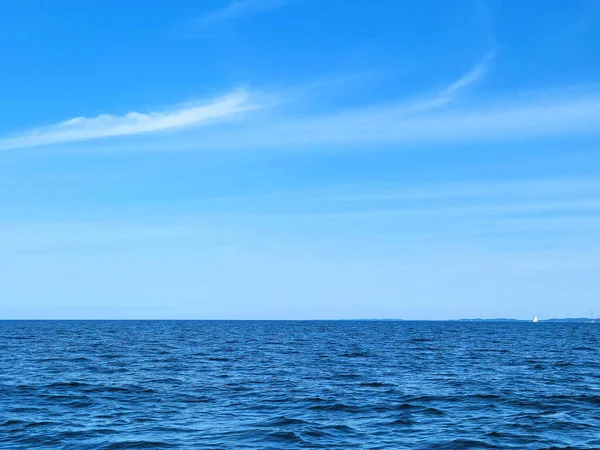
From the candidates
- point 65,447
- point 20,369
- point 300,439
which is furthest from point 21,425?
point 20,369

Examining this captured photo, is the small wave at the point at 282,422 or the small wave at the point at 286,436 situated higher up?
the small wave at the point at 282,422

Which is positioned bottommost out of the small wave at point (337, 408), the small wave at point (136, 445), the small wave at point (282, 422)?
the small wave at point (136, 445)

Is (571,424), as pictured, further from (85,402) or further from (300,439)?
(85,402)

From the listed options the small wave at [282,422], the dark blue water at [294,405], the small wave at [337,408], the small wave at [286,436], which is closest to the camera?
the small wave at [286,436]

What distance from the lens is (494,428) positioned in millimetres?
24406

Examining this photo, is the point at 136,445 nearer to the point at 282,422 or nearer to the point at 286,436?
the point at 286,436

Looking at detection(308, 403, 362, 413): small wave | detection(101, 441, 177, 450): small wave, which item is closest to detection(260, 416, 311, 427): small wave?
detection(308, 403, 362, 413): small wave

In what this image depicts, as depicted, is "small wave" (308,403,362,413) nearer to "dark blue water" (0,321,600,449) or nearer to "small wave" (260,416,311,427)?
"dark blue water" (0,321,600,449)

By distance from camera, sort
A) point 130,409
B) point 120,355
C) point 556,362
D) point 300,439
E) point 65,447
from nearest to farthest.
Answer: point 65,447 < point 300,439 < point 130,409 < point 556,362 < point 120,355

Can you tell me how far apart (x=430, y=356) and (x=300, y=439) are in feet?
128

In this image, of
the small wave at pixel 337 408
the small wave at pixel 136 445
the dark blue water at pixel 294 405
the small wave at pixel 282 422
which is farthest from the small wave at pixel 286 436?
the small wave at pixel 337 408

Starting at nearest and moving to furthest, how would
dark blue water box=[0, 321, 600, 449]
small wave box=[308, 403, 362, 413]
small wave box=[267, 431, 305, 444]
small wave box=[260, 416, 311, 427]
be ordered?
small wave box=[267, 431, 305, 444]
dark blue water box=[0, 321, 600, 449]
small wave box=[260, 416, 311, 427]
small wave box=[308, 403, 362, 413]

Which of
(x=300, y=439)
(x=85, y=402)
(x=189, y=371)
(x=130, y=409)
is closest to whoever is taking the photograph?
(x=300, y=439)

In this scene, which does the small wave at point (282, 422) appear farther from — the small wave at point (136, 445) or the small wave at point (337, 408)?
the small wave at point (136, 445)
